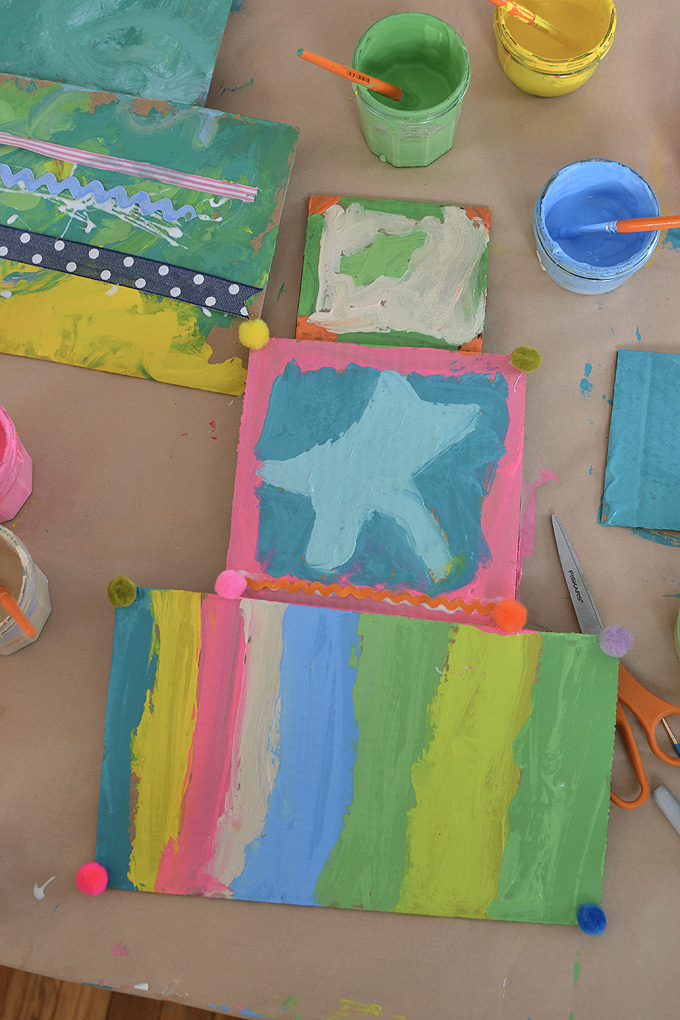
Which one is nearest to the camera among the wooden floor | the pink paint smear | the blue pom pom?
the blue pom pom

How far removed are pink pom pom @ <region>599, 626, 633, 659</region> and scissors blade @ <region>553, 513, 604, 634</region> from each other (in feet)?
0.16

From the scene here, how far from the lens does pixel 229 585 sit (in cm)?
84

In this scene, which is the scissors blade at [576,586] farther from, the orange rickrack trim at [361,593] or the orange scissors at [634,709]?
the orange rickrack trim at [361,593]

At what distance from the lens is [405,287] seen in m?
0.93

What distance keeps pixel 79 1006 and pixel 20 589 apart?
0.77 metres

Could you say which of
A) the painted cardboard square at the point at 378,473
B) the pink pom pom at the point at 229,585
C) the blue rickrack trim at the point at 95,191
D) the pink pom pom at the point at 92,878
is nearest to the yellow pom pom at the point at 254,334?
the painted cardboard square at the point at 378,473

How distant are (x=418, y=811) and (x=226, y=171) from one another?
82 centimetres

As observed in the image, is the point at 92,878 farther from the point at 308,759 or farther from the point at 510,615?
the point at 510,615

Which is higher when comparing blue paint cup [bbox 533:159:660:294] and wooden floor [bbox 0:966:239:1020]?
blue paint cup [bbox 533:159:660:294]

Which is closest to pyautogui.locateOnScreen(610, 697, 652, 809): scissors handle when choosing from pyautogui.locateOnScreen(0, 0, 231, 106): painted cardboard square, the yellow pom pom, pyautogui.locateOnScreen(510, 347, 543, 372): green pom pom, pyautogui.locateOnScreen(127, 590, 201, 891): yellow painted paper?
pyautogui.locateOnScreen(510, 347, 543, 372): green pom pom

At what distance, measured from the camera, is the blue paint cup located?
0.87 m

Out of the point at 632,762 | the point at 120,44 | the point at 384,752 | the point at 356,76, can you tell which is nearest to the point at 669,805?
the point at 632,762

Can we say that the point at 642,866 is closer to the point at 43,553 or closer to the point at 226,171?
the point at 43,553

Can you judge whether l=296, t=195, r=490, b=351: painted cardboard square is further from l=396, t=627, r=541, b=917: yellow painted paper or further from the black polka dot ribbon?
l=396, t=627, r=541, b=917: yellow painted paper
